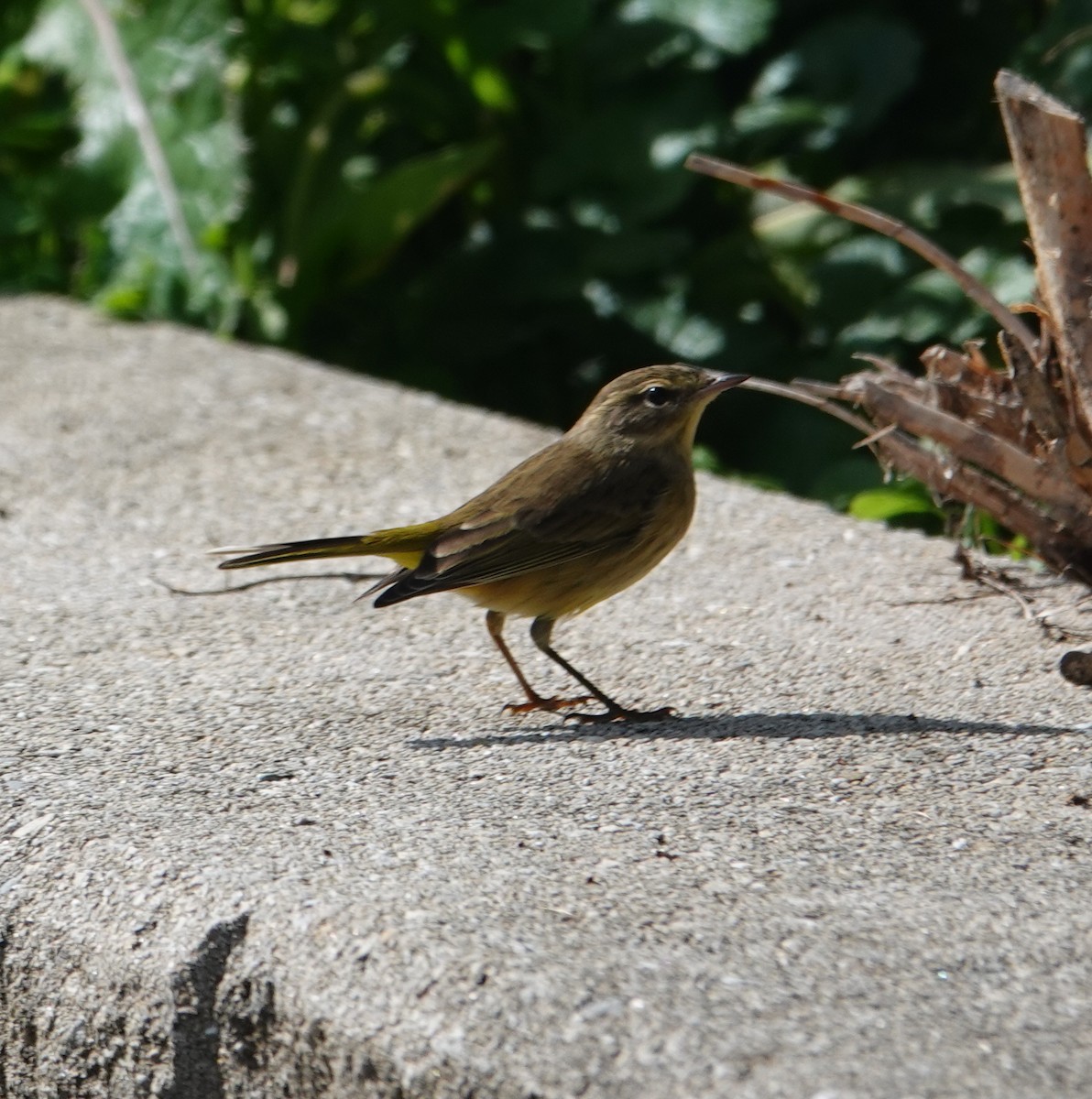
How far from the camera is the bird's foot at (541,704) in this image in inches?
157

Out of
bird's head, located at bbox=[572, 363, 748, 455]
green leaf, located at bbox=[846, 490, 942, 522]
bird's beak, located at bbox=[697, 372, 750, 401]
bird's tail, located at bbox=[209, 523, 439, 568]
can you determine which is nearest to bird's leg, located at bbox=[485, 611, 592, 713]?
bird's tail, located at bbox=[209, 523, 439, 568]

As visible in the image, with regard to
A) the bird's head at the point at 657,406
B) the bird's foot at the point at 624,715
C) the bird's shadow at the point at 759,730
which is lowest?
the bird's foot at the point at 624,715

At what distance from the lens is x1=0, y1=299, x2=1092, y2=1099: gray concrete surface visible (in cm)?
249

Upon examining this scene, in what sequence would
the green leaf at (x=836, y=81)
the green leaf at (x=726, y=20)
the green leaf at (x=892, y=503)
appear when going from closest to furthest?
the green leaf at (x=892, y=503)
the green leaf at (x=726, y=20)
the green leaf at (x=836, y=81)

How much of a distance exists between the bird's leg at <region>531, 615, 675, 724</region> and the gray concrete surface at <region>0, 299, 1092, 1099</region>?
2.9 inches

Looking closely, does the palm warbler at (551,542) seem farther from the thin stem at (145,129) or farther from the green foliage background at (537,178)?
the thin stem at (145,129)

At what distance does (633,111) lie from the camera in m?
6.51

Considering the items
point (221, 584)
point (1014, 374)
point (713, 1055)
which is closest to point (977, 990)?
point (713, 1055)

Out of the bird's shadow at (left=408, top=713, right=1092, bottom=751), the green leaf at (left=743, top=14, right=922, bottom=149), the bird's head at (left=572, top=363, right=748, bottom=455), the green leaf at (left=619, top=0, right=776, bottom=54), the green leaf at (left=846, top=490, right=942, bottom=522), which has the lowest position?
the green leaf at (left=846, top=490, right=942, bottom=522)

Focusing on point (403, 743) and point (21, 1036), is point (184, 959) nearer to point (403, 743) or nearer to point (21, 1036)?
point (21, 1036)

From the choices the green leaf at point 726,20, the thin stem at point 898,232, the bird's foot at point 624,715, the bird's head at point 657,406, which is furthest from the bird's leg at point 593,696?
the green leaf at point 726,20

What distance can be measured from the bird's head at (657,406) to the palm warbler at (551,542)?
17 mm

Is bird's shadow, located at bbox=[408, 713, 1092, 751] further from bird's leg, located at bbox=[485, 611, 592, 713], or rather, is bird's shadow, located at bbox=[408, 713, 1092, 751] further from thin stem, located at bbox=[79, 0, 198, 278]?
thin stem, located at bbox=[79, 0, 198, 278]

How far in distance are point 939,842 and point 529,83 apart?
15.9 feet
